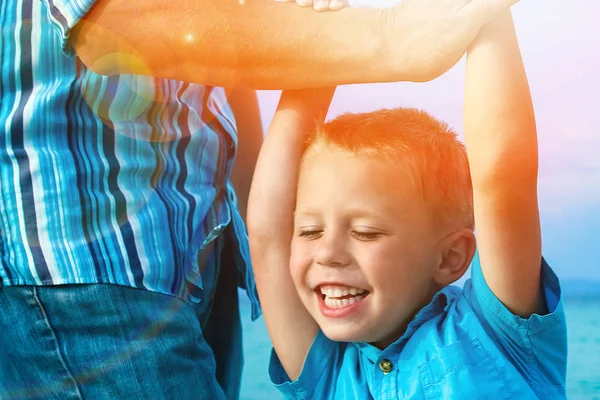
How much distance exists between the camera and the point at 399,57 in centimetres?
79

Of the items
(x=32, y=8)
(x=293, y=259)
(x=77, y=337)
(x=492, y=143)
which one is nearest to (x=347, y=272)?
(x=293, y=259)

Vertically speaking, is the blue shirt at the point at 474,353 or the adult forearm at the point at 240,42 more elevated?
the adult forearm at the point at 240,42

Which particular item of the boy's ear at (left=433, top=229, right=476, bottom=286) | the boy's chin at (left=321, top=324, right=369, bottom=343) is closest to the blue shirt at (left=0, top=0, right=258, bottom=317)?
the boy's chin at (left=321, top=324, right=369, bottom=343)

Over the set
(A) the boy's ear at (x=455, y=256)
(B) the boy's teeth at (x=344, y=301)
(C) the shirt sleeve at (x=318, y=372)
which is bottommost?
(C) the shirt sleeve at (x=318, y=372)

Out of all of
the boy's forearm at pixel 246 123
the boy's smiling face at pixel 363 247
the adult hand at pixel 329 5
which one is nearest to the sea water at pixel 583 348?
the boy's smiling face at pixel 363 247

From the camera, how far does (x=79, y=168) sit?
986 millimetres

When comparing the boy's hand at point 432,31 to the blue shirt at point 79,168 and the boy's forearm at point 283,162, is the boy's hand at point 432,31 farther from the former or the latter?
the blue shirt at point 79,168

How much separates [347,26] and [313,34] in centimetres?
4

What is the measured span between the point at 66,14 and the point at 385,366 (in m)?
0.53

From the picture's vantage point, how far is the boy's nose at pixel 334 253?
0.87m

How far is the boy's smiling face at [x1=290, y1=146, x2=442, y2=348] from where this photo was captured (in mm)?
869

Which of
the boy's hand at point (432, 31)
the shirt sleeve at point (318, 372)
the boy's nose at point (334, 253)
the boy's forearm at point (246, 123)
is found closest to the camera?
the boy's hand at point (432, 31)

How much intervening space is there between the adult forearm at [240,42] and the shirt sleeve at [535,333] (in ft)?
0.85

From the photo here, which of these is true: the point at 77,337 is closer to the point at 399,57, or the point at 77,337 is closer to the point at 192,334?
the point at 192,334
